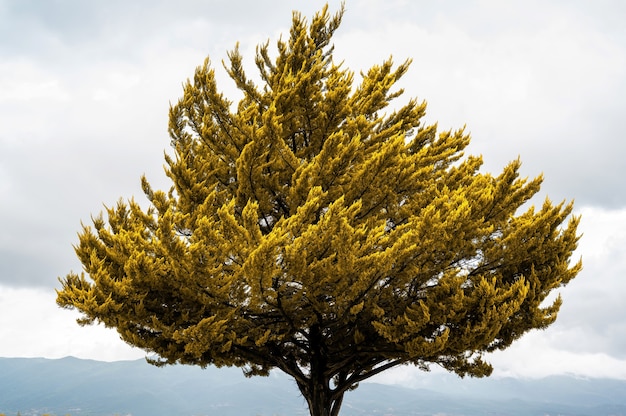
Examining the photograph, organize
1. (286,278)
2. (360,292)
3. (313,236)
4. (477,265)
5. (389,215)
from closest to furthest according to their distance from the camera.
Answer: (313,236) < (286,278) < (360,292) < (477,265) < (389,215)

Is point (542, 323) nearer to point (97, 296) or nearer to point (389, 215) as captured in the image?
point (389, 215)

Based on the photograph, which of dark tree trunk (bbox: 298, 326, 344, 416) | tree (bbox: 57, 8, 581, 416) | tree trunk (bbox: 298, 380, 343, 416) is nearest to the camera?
tree (bbox: 57, 8, 581, 416)

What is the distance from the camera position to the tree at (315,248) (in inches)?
313

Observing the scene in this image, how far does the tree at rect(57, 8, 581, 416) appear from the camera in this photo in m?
7.96

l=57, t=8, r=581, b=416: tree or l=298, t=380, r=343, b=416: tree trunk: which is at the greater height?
l=57, t=8, r=581, b=416: tree

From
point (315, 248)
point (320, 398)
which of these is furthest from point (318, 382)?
point (315, 248)

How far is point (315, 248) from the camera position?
7684 mm

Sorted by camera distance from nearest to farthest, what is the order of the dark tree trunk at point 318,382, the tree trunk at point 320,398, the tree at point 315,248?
the tree at point 315,248 → the dark tree trunk at point 318,382 → the tree trunk at point 320,398

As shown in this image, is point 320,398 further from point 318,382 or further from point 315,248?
point 315,248

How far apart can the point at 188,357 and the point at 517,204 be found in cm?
784

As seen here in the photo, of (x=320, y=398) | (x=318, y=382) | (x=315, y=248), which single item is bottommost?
(x=320, y=398)

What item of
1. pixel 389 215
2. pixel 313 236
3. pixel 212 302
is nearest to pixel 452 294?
pixel 389 215

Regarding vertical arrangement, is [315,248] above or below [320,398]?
above

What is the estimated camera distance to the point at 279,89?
34.4ft
